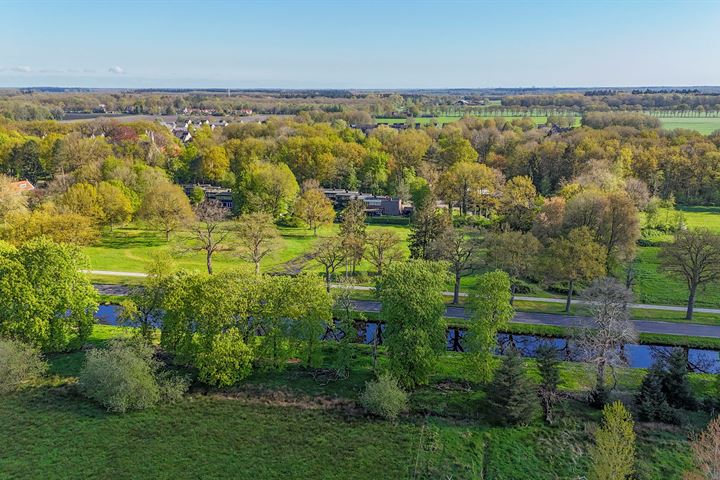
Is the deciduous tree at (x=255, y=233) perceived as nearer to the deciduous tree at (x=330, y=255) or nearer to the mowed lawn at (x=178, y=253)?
the mowed lawn at (x=178, y=253)

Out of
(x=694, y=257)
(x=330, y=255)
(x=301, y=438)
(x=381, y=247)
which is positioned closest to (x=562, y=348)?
(x=694, y=257)

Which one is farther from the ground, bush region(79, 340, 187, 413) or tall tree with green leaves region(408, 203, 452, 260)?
tall tree with green leaves region(408, 203, 452, 260)

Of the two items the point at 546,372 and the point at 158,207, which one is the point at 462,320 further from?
the point at 158,207

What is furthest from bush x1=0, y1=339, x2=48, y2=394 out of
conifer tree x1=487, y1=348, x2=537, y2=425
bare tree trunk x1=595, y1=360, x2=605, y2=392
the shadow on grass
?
bare tree trunk x1=595, y1=360, x2=605, y2=392

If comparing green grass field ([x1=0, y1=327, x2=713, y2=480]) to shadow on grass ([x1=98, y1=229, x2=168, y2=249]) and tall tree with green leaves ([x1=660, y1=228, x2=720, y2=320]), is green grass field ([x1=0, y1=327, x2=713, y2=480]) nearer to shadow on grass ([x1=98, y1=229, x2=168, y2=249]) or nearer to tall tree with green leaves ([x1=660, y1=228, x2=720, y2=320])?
tall tree with green leaves ([x1=660, y1=228, x2=720, y2=320])

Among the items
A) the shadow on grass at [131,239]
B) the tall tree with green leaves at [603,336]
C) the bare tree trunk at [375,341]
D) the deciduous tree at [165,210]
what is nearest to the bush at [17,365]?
the bare tree trunk at [375,341]

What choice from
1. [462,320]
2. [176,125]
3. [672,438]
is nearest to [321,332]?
[462,320]
